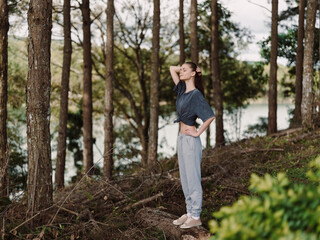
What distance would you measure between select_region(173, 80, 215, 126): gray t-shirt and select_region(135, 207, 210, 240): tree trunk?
138 cm

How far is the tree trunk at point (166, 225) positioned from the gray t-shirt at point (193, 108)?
1380 millimetres

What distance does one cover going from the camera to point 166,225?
4848mm

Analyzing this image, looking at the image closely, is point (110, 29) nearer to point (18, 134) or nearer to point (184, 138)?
point (184, 138)

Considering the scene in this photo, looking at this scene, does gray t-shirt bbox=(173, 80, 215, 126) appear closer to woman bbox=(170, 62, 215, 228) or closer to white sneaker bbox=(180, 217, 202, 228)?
woman bbox=(170, 62, 215, 228)

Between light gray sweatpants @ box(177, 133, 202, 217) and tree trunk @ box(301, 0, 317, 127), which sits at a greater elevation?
tree trunk @ box(301, 0, 317, 127)

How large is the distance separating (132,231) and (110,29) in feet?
22.1

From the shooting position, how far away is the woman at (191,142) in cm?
450

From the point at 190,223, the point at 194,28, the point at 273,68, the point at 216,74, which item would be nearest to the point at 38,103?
the point at 190,223

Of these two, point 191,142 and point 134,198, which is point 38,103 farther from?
point 134,198

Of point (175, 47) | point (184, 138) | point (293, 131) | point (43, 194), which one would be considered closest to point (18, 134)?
point (175, 47)

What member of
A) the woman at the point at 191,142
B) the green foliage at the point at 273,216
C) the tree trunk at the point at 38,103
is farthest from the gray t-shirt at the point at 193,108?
the green foliage at the point at 273,216

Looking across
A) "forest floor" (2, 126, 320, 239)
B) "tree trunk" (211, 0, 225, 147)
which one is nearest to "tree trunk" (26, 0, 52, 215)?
"forest floor" (2, 126, 320, 239)

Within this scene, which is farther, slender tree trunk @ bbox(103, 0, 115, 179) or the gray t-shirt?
slender tree trunk @ bbox(103, 0, 115, 179)

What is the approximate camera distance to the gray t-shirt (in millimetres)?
4480
